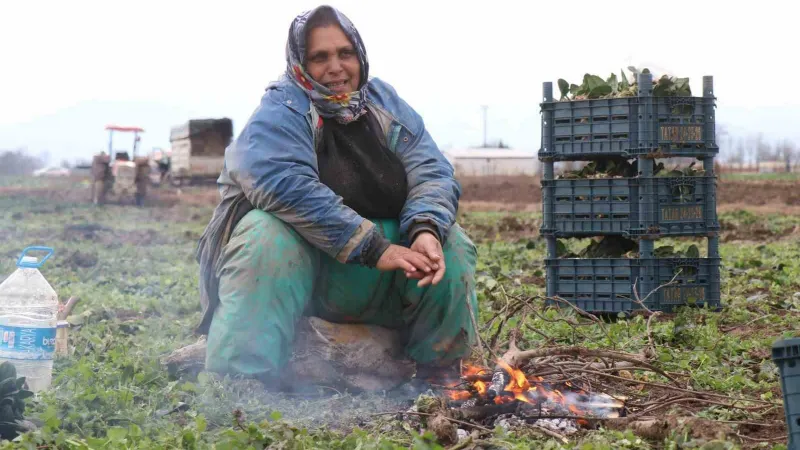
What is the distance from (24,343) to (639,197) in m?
3.96

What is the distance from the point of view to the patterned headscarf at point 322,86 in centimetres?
436

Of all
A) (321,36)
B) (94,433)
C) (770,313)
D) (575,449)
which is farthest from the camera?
(770,313)

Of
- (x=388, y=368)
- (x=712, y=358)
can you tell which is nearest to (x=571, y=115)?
(x=712, y=358)

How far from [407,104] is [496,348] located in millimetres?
1224

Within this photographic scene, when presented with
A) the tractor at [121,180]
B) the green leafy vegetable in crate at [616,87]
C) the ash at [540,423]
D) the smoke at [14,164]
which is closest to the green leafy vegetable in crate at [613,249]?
the green leafy vegetable in crate at [616,87]

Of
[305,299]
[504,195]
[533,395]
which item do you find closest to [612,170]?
[305,299]

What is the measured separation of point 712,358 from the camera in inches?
187

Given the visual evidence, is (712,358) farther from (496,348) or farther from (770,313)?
(770,313)

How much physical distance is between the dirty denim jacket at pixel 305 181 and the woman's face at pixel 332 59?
0.41ft

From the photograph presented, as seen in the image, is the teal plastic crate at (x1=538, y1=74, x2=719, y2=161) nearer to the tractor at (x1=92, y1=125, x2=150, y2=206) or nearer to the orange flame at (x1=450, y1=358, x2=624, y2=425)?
the orange flame at (x1=450, y1=358, x2=624, y2=425)

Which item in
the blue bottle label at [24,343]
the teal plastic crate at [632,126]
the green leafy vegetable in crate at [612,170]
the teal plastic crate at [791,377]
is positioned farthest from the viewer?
the green leafy vegetable in crate at [612,170]

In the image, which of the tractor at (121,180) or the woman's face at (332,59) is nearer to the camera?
the woman's face at (332,59)

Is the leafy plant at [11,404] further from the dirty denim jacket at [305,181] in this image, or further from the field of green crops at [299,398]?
the dirty denim jacket at [305,181]

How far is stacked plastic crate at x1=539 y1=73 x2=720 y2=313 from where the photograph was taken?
641 cm
